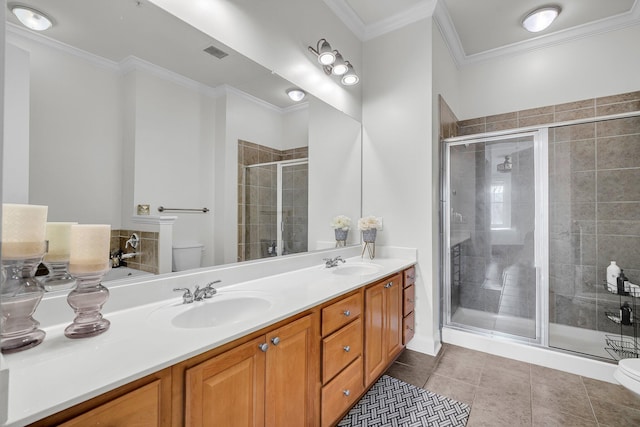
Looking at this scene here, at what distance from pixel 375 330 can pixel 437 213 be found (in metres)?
1.26

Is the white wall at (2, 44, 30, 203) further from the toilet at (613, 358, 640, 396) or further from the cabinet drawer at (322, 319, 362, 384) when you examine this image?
the toilet at (613, 358, 640, 396)

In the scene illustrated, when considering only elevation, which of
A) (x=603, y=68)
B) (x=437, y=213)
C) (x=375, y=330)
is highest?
(x=603, y=68)

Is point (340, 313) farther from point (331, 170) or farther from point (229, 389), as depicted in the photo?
point (331, 170)

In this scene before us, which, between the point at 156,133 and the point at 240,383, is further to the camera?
the point at 156,133

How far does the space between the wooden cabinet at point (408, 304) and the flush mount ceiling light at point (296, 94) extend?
1.57 metres

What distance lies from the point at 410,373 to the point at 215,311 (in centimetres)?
162

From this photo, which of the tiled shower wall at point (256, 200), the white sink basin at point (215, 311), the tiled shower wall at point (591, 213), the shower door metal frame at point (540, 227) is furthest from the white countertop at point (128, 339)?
the tiled shower wall at point (591, 213)

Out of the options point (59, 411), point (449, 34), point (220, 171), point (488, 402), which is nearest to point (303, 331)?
point (59, 411)

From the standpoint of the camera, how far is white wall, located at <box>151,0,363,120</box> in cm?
147

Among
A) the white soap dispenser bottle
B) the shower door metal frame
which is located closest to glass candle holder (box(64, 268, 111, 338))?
the shower door metal frame

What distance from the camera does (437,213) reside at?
2.58m

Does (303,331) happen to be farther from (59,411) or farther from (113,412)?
(59,411)

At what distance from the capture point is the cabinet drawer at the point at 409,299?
2.31 meters

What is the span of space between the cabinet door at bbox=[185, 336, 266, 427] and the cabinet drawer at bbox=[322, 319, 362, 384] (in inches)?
16.7
